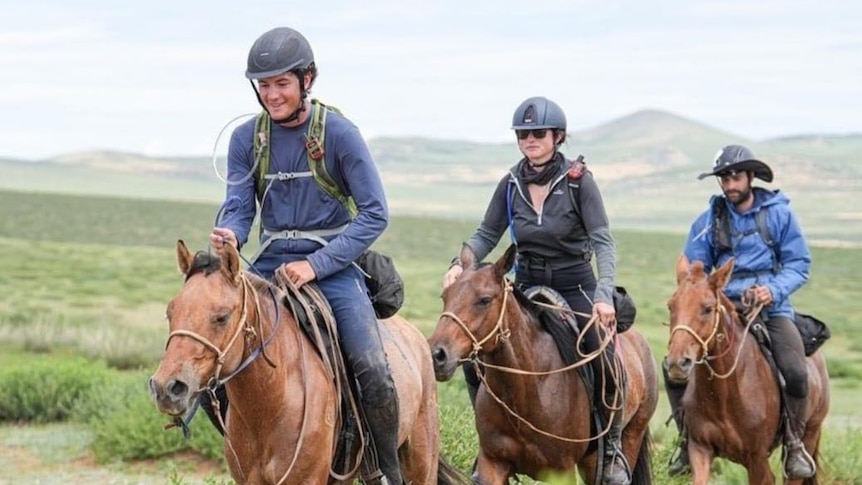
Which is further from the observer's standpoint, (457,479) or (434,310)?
(434,310)

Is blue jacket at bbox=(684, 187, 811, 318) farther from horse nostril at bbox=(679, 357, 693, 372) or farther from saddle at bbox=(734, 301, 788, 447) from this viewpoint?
horse nostril at bbox=(679, 357, 693, 372)

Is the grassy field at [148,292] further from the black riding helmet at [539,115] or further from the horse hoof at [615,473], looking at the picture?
the black riding helmet at [539,115]

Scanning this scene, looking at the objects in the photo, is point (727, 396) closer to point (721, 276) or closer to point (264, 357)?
point (721, 276)

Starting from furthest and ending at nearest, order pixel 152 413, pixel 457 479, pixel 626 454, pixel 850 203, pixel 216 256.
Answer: pixel 850 203, pixel 152 413, pixel 626 454, pixel 457 479, pixel 216 256

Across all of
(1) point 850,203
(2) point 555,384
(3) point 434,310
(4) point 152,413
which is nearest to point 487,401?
(2) point 555,384

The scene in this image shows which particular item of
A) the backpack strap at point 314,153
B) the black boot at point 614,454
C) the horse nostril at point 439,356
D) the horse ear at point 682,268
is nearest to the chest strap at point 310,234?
the backpack strap at point 314,153

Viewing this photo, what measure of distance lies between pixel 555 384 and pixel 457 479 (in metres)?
0.92

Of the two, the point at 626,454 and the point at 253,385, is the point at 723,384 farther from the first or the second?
the point at 253,385

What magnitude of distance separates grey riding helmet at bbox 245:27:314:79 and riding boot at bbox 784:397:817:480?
527 cm

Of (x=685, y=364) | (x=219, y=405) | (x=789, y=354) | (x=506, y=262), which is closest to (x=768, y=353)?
(x=789, y=354)

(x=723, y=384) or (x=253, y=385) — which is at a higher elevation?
(x=253, y=385)

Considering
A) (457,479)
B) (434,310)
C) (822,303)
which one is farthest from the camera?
(822,303)

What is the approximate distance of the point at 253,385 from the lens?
6.07m

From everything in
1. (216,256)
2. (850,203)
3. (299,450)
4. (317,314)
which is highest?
(216,256)
